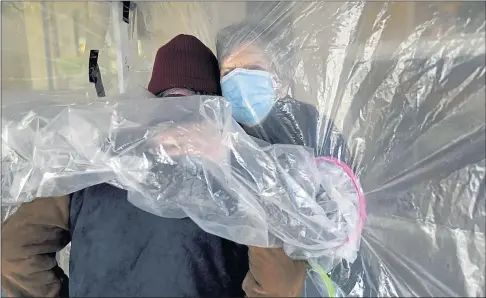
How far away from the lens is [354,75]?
2.53 ft

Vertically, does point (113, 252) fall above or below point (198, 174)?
below

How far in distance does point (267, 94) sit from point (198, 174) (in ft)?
0.76

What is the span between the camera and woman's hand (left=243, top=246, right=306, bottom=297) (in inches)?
27.8

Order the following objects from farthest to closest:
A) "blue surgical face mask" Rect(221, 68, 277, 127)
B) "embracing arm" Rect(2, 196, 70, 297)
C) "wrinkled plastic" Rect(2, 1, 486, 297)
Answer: "blue surgical face mask" Rect(221, 68, 277, 127)
"embracing arm" Rect(2, 196, 70, 297)
"wrinkled plastic" Rect(2, 1, 486, 297)

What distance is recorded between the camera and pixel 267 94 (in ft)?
2.86

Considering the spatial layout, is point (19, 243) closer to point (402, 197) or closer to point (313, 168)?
point (313, 168)

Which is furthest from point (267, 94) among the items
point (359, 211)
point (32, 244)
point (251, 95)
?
point (32, 244)

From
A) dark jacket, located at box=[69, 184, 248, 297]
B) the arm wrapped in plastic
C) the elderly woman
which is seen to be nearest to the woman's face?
the elderly woman

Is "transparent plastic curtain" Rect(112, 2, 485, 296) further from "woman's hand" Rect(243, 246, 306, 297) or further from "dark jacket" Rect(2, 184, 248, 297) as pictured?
"dark jacket" Rect(2, 184, 248, 297)

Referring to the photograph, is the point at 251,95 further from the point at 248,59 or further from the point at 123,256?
the point at 123,256

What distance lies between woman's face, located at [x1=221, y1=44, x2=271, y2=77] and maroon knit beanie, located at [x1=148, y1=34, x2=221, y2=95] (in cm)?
4

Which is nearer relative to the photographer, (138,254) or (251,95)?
(138,254)

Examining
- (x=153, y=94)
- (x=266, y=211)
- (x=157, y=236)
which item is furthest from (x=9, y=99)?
(x=266, y=211)

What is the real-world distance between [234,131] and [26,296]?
1.29 feet
